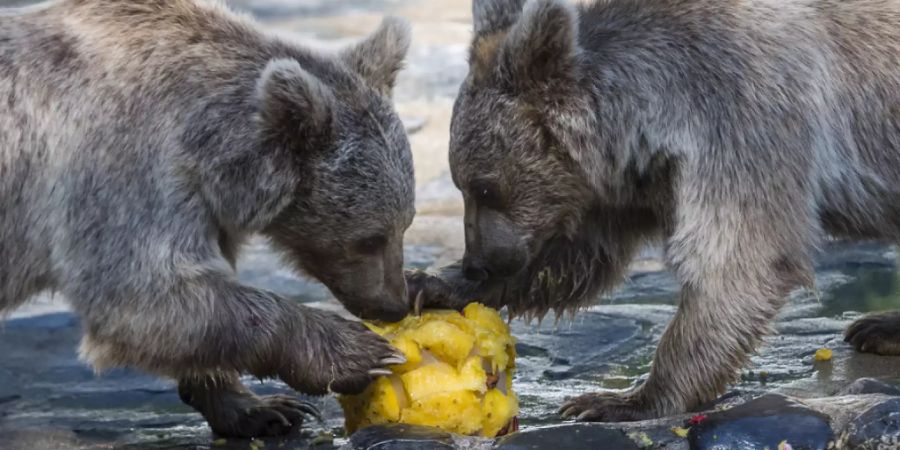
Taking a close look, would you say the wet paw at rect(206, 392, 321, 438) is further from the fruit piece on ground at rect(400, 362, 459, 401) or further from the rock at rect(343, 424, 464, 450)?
the rock at rect(343, 424, 464, 450)

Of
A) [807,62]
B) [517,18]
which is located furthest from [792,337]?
[517,18]

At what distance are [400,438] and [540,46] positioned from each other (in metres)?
1.68

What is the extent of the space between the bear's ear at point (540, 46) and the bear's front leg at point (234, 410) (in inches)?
63.9

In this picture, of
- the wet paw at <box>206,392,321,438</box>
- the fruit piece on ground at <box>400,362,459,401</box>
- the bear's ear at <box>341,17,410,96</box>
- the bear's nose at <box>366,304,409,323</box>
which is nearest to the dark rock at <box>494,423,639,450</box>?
the fruit piece on ground at <box>400,362,459,401</box>

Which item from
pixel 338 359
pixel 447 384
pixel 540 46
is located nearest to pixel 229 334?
pixel 338 359

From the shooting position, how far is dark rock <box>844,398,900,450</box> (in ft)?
16.3

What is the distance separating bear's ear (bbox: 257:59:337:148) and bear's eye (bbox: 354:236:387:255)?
417 mm

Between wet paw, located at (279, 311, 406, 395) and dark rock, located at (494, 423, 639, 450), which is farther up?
wet paw, located at (279, 311, 406, 395)

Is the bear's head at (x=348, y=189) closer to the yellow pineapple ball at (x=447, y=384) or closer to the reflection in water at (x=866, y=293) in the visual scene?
the yellow pineapple ball at (x=447, y=384)

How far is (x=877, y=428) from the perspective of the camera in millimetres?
4996

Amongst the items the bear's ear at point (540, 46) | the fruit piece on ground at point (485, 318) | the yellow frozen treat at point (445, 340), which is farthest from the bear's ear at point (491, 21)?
the yellow frozen treat at point (445, 340)

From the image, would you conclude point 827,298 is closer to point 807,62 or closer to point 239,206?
point 807,62

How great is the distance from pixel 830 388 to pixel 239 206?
2505 millimetres

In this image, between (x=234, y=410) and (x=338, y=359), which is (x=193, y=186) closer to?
(x=338, y=359)
